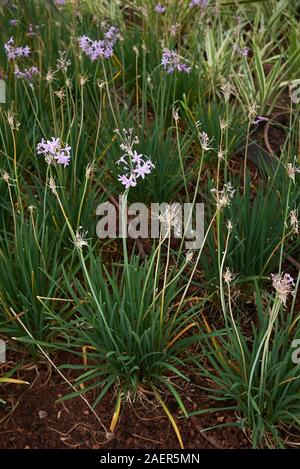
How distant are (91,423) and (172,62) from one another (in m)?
1.50

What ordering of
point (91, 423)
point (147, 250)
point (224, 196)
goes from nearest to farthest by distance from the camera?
point (224, 196)
point (91, 423)
point (147, 250)

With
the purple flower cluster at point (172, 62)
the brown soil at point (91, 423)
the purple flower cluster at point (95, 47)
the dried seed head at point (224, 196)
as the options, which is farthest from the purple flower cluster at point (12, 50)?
the brown soil at point (91, 423)

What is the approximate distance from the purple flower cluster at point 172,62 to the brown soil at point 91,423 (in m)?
1.33

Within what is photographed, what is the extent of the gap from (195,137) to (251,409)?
1276 mm

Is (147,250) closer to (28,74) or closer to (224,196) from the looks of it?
(224,196)

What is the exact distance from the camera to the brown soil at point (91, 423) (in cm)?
187

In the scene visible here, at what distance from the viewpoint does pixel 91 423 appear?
1.91 metres

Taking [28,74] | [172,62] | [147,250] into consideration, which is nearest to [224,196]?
[147,250]

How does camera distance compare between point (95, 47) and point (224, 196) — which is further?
point (95, 47)

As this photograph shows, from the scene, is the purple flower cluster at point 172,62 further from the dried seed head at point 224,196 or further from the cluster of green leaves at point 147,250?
the dried seed head at point 224,196

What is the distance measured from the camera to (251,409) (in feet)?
5.87

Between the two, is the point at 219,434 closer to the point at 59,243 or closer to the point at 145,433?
the point at 145,433

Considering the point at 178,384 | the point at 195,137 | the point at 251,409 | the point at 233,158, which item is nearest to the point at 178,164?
the point at 195,137

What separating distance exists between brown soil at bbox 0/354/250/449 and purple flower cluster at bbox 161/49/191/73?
52.3 inches
